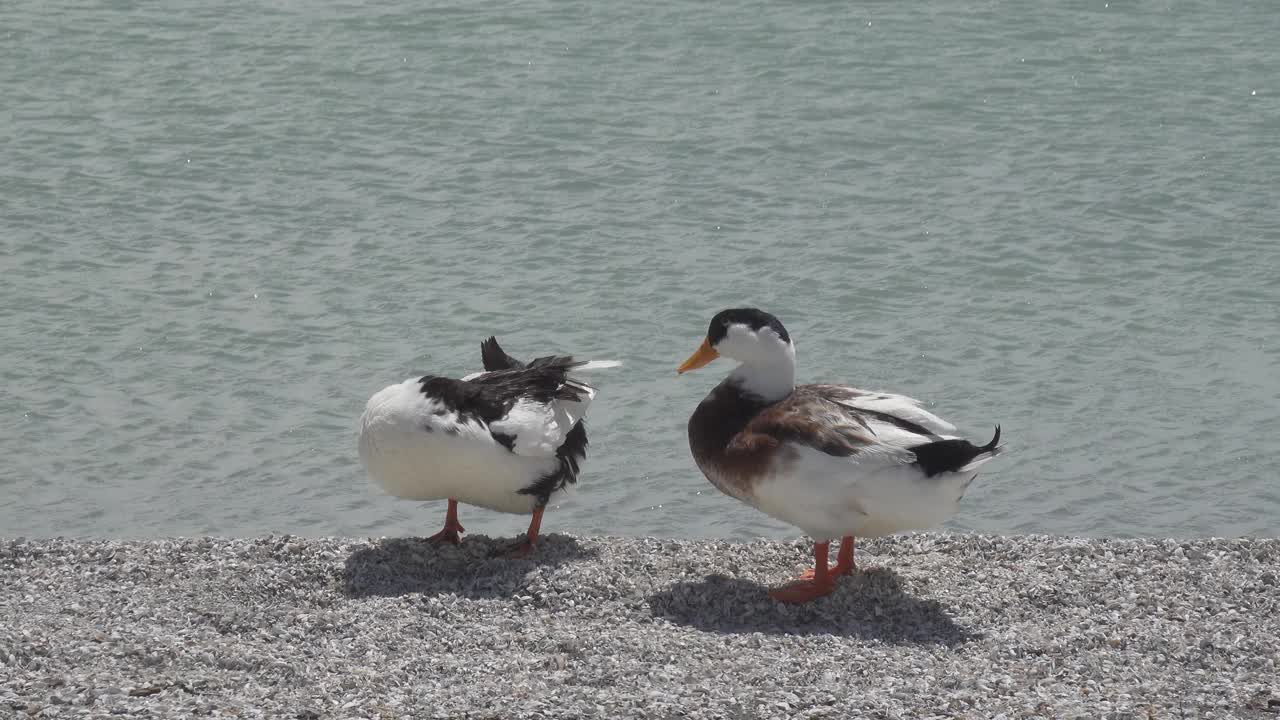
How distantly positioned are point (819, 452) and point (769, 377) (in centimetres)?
52

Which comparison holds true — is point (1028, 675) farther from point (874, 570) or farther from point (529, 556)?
point (529, 556)

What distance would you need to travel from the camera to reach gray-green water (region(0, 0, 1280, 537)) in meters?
7.77

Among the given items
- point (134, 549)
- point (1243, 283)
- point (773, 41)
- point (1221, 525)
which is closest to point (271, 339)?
point (134, 549)

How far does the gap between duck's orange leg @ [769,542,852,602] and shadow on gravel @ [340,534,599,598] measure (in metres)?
0.85

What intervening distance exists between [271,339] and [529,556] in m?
3.78

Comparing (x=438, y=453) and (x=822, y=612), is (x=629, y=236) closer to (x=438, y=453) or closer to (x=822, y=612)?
(x=438, y=453)

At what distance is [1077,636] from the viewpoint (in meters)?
5.18

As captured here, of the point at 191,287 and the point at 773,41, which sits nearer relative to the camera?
the point at 191,287

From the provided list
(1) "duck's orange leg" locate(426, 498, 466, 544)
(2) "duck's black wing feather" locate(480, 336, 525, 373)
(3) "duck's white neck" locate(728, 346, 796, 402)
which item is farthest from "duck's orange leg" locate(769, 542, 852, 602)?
(2) "duck's black wing feather" locate(480, 336, 525, 373)

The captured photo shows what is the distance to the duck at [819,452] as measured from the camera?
5.42 meters

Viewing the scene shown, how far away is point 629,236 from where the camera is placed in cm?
1080

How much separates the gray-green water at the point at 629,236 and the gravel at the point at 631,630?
1040 millimetres

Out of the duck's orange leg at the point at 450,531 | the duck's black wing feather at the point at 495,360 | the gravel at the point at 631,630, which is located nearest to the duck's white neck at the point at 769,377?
the gravel at the point at 631,630

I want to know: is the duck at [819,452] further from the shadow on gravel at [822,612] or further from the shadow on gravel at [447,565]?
the shadow on gravel at [447,565]
